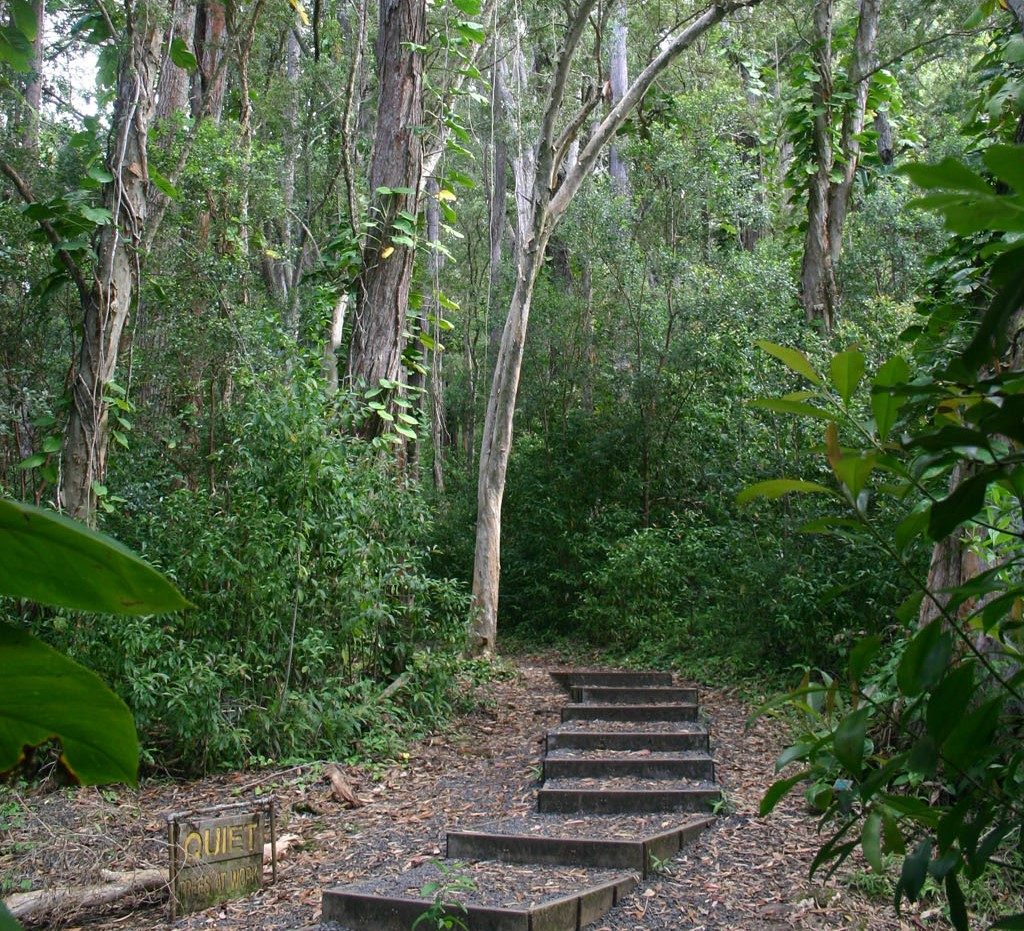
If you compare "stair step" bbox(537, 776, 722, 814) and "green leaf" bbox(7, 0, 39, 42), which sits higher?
"green leaf" bbox(7, 0, 39, 42)

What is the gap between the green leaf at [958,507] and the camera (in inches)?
24.0

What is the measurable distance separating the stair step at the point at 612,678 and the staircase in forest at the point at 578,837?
536 millimetres

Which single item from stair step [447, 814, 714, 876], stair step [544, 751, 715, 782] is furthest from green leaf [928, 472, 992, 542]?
stair step [544, 751, 715, 782]

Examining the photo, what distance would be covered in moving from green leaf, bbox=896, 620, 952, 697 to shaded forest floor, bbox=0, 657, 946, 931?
354 centimetres

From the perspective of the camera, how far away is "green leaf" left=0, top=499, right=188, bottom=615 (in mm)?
264

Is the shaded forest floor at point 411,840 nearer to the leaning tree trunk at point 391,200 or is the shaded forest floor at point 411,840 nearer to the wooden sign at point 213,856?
the wooden sign at point 213,856

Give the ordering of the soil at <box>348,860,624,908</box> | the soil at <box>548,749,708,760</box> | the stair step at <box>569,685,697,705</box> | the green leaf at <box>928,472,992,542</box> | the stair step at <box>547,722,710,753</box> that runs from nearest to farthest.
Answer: the green leaf at <box>928,472,992,542</box>
the soil at <box>348,860,624,908</box>
the soil at <box>548,749,708,760</box>
the stair step at <box>547,722,710,753</box>
the stair step at <box>569,685,697,705</box>

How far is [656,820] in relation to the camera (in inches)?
207

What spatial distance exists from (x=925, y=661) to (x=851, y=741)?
5.5 inches

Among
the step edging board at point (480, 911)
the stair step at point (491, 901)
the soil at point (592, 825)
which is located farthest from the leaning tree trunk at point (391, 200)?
the step edging board at point (480, 911)

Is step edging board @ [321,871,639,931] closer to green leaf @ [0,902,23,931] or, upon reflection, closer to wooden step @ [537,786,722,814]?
wooden step @ [537,786,722,814]

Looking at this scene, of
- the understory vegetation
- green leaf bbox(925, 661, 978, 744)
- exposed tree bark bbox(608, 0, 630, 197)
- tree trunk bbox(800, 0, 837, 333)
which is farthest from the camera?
exposed tree bark bbox(608, 0, 630, 197)

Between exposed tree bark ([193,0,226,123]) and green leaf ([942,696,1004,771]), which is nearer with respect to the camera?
green leaf ([942,696,1004,771])

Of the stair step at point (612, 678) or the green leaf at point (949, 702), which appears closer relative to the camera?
the green leaf at point (949, 702)
